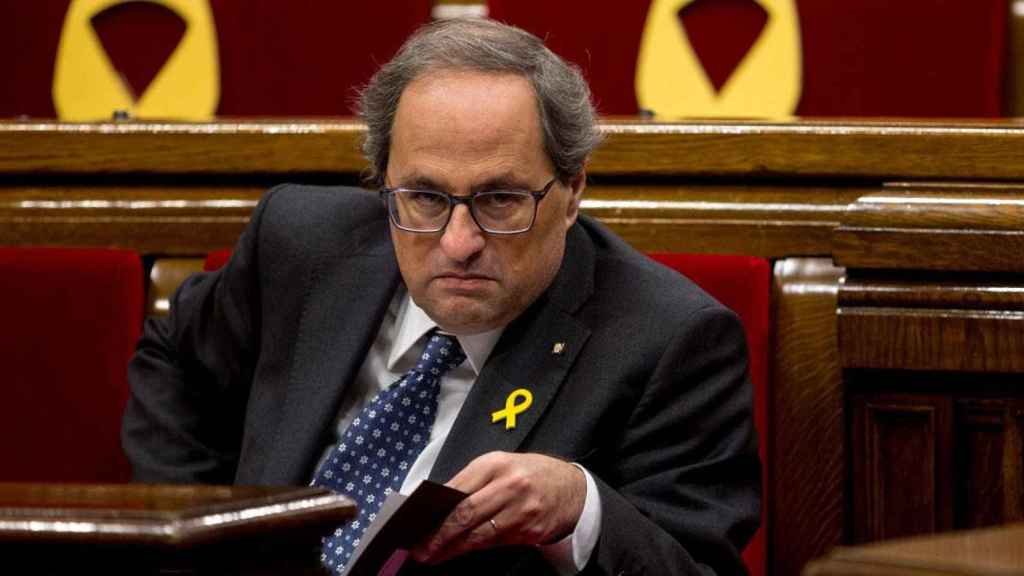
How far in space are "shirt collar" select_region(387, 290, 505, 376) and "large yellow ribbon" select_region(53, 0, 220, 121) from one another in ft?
2.35

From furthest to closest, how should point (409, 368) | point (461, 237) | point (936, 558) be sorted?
point (409, 368) < point (461, 237) < point (936, 558)

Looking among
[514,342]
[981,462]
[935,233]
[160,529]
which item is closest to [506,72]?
[514,342]

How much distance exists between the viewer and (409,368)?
1.21 meters

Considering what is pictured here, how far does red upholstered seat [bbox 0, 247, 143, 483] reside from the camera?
1.37 metres

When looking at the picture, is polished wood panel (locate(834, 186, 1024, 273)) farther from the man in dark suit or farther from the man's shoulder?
the man's shoulder

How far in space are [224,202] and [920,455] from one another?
2.10 feet

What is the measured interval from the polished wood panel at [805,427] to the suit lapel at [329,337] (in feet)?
1.02

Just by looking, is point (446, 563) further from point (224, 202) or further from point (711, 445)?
point (224, 202)

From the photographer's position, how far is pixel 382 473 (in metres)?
1.15

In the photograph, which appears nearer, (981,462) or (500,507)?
(500,507)

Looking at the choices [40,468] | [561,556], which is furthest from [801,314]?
[40,468]

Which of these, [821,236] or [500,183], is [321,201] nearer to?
[500,183]

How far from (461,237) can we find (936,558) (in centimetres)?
63

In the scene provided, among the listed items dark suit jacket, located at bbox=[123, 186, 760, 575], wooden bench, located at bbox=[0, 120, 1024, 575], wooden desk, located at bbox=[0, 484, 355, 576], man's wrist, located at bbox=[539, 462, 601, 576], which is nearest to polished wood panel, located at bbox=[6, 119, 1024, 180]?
wooden bench, located at bbox=[0, 120, 1024, 575]
